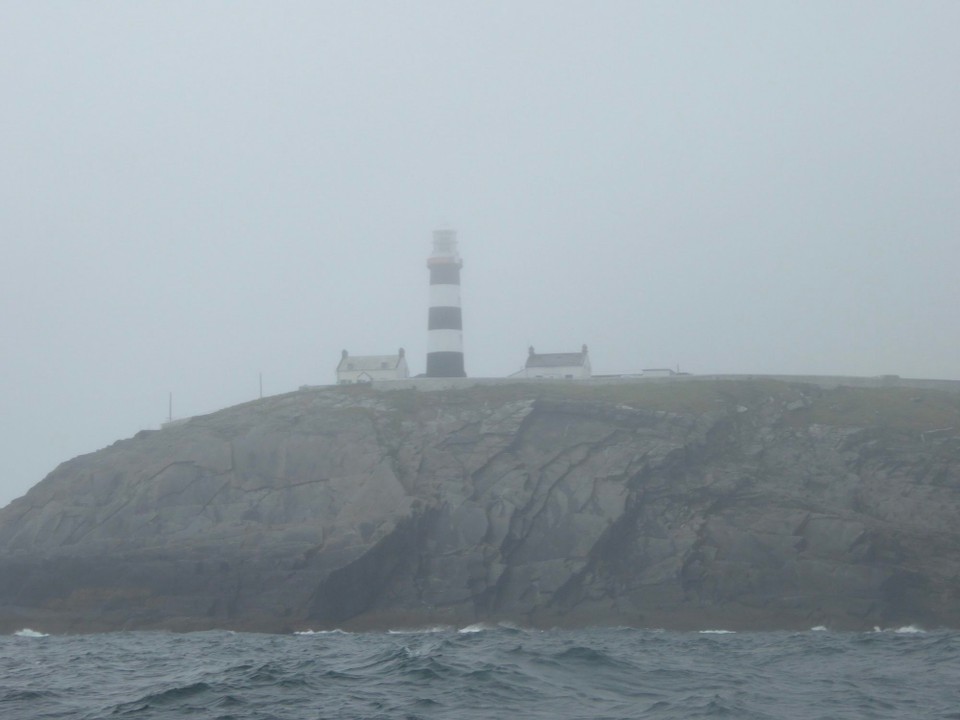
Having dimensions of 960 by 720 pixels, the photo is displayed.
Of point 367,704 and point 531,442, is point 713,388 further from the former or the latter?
point 367,704

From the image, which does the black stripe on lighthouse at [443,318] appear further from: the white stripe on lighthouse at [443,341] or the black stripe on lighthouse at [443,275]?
the black stripe on lighthouse at [443,275]

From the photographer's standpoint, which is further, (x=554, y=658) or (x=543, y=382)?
Answer: (x=543, y=382)

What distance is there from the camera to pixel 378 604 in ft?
124

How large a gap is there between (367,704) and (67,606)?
2804 centimetres

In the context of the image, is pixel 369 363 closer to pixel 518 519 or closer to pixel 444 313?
pixel 444 313

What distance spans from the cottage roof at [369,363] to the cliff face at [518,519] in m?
11.0

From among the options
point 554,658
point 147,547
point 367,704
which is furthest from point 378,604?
point 367,704

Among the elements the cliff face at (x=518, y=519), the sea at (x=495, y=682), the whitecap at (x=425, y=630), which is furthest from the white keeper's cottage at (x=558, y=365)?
the sea at (x=495, y=682)

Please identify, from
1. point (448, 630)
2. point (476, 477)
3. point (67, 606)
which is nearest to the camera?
point (448, 630)

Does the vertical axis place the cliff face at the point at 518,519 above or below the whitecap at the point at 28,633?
above

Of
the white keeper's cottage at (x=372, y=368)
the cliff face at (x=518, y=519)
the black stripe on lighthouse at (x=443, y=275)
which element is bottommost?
the cliff face at (x=518, y=519)

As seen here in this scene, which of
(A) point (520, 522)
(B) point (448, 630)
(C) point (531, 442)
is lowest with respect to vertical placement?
(B) point (448, 630)

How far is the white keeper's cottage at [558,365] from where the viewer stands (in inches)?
2234

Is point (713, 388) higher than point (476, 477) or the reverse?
higher
